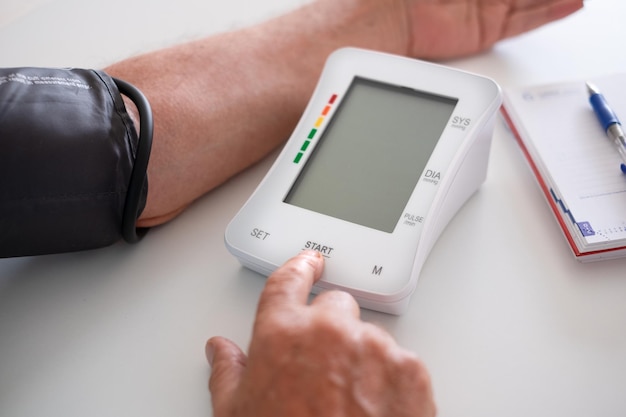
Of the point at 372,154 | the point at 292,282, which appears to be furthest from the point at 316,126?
the point at 292,282

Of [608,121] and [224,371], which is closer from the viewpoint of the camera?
[224,371]

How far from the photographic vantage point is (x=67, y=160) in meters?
0.56

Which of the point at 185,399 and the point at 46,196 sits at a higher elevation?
the point at 46,196

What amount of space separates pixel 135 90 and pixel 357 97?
0.78 ft

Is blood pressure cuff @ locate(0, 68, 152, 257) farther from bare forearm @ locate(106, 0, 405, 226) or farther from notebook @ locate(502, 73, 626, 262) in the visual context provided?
notebook @ locate(502, 73, 626, 262)

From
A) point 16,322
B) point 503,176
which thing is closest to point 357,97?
point 503,176

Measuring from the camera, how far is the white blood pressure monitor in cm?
56

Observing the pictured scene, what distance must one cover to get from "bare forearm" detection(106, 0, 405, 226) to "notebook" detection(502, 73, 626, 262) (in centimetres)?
23

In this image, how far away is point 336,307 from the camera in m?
0.50

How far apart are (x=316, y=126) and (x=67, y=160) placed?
0.25 m

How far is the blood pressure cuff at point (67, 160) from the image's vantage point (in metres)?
0.55

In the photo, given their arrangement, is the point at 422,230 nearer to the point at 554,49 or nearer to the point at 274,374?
the point at 274,374

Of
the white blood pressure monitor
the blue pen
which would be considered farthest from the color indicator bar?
the blue pen

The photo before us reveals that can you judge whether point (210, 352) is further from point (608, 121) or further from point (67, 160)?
point (608, 121)
